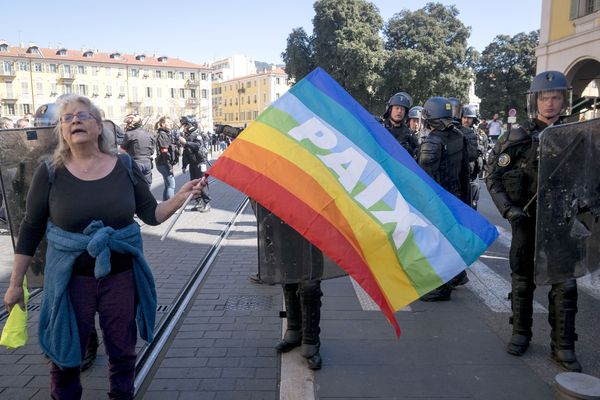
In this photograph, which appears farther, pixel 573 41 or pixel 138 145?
pixel 573 41

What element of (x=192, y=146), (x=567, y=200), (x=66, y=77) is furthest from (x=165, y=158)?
(x=66, y=77)

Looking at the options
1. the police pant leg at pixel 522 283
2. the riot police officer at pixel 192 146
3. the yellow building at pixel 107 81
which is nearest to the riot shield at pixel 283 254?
the police pant leg at pixel 522 283

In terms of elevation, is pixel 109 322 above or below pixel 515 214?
below

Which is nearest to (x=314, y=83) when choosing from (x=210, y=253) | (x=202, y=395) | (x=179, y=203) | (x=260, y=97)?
(x=179, y=203)

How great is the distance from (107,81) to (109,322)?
3908 inches

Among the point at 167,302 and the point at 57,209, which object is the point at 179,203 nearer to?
the point at 57,209

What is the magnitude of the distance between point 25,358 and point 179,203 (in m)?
2.07

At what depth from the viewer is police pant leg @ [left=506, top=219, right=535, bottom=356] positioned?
12.6ft

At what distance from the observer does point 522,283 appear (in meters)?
3.91

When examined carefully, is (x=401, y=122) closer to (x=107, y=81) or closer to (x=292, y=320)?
(x=292, y=320)

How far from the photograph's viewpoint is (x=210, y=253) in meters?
7.52

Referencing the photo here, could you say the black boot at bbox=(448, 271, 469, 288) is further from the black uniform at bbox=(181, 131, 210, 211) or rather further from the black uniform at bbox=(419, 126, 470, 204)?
the black uniform at bbox=(181, 131, 210, 211)

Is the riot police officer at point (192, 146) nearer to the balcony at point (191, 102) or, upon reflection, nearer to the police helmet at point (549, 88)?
the police helmet at point (549, 88)

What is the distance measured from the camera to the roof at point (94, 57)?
86.4 metres
